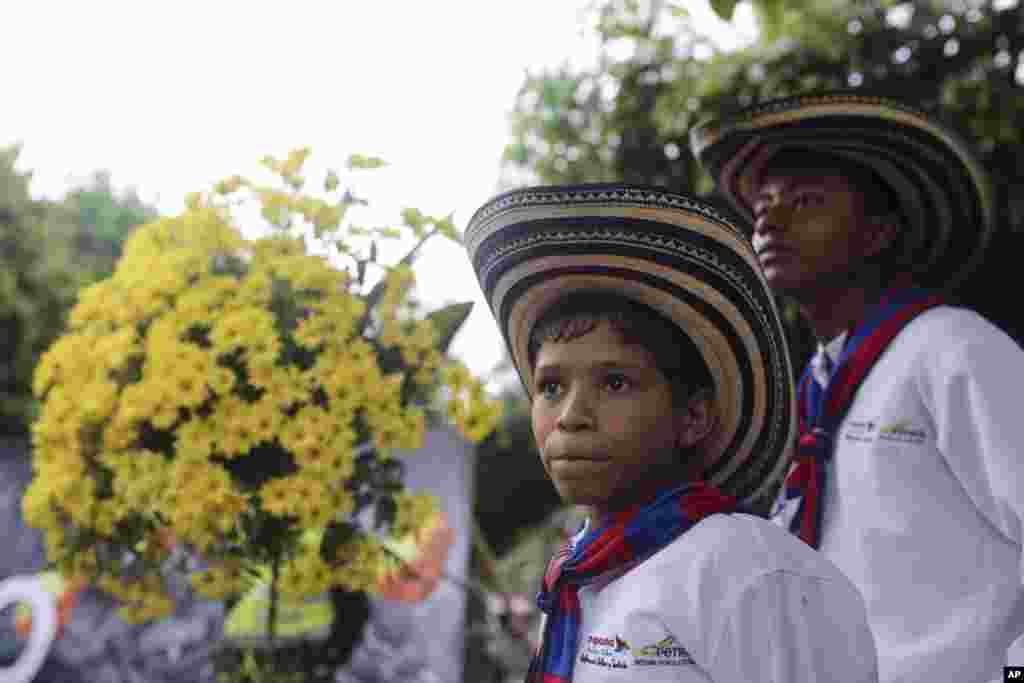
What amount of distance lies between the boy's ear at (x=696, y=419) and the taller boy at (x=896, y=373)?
1.40 ft

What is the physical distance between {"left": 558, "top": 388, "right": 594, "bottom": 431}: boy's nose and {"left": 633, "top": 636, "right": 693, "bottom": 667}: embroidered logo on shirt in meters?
0.37

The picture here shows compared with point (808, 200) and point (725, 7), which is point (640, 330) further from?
point (725, 7)

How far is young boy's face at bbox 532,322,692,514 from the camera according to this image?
1.63 meters

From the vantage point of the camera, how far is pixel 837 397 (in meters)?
2.13

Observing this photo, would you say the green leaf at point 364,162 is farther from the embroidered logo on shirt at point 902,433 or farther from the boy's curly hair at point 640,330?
the embroidered logo on shirt at point 902,433

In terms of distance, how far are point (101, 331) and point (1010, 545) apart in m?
2.16

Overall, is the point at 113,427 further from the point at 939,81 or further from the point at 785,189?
the point at 939,81

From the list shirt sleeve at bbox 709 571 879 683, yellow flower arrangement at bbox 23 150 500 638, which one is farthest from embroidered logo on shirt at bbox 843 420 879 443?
yellow flower arrangement at bbox 23 150 500 638

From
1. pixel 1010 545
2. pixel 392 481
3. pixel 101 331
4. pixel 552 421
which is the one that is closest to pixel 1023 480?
pixel 1010 545

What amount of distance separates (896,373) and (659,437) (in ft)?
2.11

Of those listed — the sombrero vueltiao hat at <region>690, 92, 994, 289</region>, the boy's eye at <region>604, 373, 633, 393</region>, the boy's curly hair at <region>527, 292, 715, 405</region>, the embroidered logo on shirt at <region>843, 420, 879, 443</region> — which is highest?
the sombrero vueltiao hat at <region>690, 92, 994, 289</region>

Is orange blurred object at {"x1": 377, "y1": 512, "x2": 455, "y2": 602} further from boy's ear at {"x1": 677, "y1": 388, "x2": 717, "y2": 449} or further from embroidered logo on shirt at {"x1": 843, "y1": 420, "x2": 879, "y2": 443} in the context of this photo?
boy's ear at {"x1": 677, "y1": 388, "x2": 717, "y2": 449}

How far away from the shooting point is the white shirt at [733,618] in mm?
1393

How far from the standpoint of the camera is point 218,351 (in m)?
2.39
